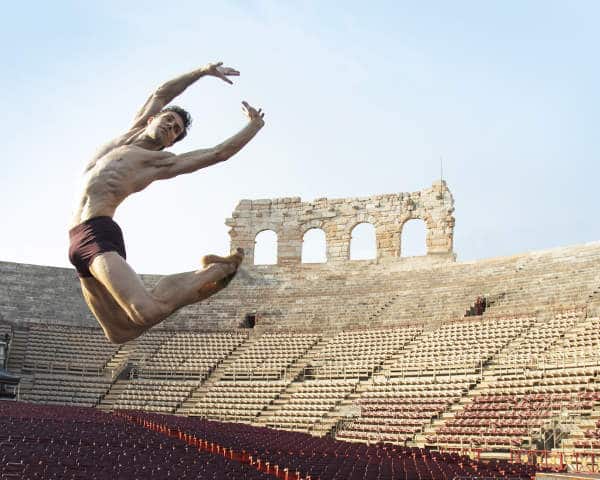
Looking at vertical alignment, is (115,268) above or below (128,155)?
below

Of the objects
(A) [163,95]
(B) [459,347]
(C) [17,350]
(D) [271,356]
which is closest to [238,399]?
(D) [271,356]

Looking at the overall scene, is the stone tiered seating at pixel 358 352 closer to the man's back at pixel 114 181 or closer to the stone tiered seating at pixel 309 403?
the stone tiered seating at pixel 309 403

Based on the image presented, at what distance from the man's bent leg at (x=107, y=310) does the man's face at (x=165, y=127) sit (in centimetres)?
132

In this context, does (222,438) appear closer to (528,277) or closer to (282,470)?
(282,470)

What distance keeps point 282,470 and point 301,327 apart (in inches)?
969

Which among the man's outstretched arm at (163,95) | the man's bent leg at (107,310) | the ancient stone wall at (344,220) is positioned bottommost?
the man's bent leg at (107,310)

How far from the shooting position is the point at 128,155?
6.33 m

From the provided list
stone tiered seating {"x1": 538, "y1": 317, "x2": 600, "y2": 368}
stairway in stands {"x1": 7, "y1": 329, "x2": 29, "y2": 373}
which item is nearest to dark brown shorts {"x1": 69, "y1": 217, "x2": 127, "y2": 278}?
stone tiered seating {"x1": 538, "y1": 317, "x2": 600, "y2": 368}

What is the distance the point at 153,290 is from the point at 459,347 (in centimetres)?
2549

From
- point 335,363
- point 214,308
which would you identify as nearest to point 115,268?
point 335,363

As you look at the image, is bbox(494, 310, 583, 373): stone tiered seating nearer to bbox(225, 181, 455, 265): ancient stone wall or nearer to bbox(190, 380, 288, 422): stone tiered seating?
bbox(190, 380, 288, 422): stone tiered seating

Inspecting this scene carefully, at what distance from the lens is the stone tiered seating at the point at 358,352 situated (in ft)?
103

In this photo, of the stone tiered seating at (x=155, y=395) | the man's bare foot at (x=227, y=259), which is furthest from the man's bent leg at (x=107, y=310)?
the stone tiered seating at (x=155, y=395)

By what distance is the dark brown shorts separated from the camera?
19.6 feet
